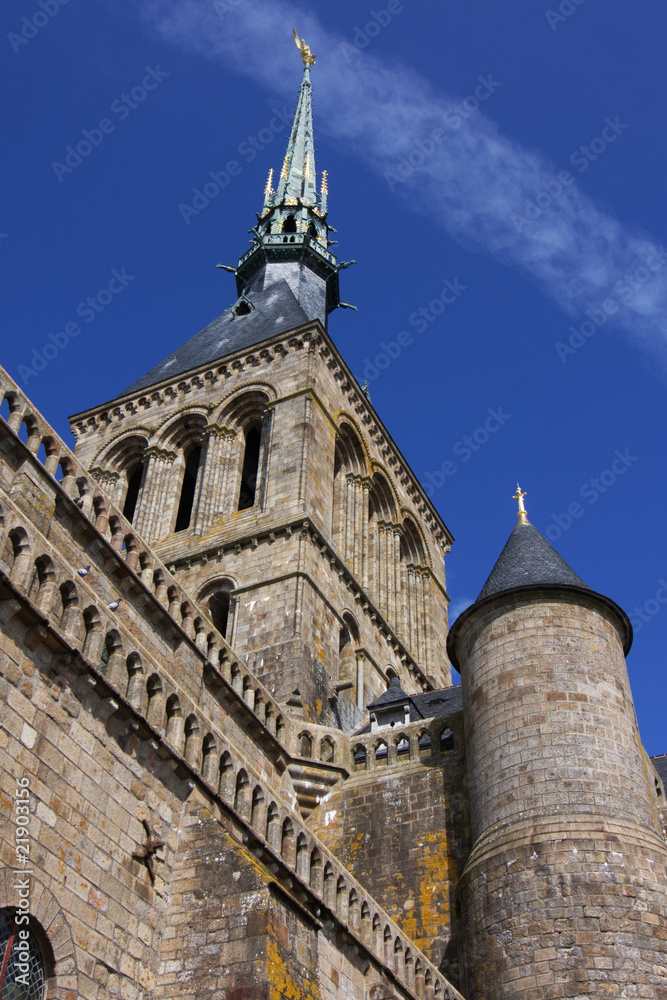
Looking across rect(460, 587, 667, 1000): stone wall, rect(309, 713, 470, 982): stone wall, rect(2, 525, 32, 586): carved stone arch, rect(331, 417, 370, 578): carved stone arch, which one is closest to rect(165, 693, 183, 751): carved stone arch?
rect(2, 525, 32, 586): carved stone arch

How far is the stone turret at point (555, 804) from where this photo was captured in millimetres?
11789

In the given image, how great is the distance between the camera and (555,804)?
42.2 ft

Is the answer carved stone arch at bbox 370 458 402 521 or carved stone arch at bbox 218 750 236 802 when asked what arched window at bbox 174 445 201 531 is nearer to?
carved stone arch at bbox 370 458 402 521

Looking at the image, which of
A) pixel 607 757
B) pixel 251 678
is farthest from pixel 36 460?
pixel 607 757

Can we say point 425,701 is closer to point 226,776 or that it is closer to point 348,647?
point 348,647

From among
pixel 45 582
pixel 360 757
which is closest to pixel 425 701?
pixel 360 757

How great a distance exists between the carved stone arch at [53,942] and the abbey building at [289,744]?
0.02 metres

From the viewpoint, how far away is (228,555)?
22297 mm

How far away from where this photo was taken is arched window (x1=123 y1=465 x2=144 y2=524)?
2695 cm

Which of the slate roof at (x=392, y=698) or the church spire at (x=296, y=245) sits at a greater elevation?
the church spire at (x=296, y=245)

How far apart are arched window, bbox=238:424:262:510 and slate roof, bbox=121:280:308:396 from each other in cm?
212

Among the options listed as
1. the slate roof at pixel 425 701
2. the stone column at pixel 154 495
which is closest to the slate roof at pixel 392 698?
the slate roof at pixel 425 701

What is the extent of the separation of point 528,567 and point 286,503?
7.80m

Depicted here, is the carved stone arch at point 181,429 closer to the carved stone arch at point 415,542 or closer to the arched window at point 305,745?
the carved stone arch at point 415,542
